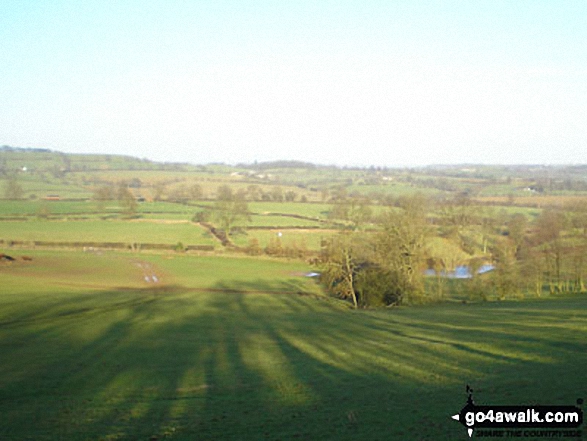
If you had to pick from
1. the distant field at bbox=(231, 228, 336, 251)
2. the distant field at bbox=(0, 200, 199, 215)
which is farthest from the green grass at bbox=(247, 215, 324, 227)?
the distant field at bbox=(0, 200, 199, 215)

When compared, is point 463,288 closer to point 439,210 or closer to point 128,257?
point 439,210

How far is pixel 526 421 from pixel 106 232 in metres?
86.4

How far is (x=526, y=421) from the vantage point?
11.7 m

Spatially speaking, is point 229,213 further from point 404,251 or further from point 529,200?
point 529,200

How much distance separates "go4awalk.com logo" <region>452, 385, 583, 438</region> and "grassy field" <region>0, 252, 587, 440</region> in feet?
1.54

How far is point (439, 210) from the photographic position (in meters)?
88.2

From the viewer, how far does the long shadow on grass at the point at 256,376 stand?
45.5 feet

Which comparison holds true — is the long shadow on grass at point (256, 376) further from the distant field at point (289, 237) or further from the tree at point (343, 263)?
the distant field at point (289, 237)

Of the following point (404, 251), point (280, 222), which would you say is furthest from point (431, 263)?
point (280, 222)

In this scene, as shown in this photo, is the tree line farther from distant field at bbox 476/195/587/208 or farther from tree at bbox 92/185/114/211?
tree at bbox 92/185/114/211

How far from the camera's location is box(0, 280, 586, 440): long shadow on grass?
1387 cm

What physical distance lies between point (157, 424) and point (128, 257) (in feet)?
213

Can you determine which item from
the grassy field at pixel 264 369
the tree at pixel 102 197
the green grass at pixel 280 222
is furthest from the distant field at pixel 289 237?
the grassy field at pixel 264 369

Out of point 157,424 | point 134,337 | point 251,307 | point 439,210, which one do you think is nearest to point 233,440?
point 157,424
